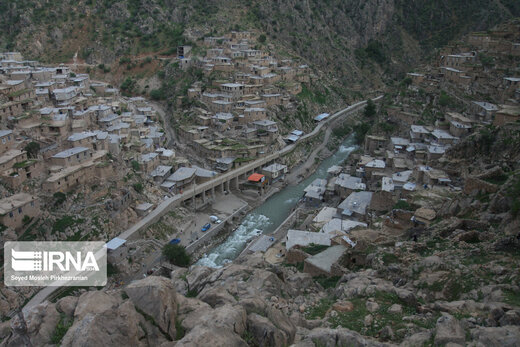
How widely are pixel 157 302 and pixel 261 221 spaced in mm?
29330

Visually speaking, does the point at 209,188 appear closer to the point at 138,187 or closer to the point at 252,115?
the point at 138,187

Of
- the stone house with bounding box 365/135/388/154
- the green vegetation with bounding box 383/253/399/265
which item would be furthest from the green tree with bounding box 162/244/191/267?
the stone house with bounding box 365/135/388/154

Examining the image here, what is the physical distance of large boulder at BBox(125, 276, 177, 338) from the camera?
11.2m

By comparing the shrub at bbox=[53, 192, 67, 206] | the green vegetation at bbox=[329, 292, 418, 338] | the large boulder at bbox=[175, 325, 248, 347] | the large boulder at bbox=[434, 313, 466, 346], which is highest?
the large boulder at bbox=[175, 325, 248, 347]

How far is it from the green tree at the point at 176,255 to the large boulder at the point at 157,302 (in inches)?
805

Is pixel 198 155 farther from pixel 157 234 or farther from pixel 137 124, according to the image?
pixel 157 234

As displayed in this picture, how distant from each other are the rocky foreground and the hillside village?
2.5 inches

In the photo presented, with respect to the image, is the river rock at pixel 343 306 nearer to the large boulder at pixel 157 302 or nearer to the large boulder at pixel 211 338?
the large boulder at pixel 211 338

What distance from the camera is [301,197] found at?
44.9 m

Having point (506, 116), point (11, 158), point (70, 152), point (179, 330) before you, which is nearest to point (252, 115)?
point (70, 152)

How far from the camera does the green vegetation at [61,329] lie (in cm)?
1090

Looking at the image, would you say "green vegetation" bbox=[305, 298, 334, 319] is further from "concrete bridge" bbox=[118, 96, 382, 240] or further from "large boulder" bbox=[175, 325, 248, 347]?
"concrete bridge" bbox=[118, 96, 382, 240]

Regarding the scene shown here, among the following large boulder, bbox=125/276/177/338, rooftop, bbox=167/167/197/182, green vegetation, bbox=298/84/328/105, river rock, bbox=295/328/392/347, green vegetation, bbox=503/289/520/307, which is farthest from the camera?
green vegetation, bbox=298/84/328/105

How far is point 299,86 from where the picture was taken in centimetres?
6769
